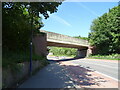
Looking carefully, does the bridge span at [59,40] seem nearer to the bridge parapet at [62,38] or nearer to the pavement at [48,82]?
the bridge parapet at [62,38]

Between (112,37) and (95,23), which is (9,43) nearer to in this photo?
(112,37)

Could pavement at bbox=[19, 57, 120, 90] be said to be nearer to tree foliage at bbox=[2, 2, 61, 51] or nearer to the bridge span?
tree foliage at bbox=[2, 2, 61, 51]

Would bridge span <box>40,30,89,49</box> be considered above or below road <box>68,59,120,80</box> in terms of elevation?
above

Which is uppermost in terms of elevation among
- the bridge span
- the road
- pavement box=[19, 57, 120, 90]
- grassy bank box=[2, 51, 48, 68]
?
the bridge span

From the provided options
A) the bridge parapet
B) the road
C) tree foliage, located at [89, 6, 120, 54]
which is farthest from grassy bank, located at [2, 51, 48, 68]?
tree foliage, located at [89, 6, 120, 54]

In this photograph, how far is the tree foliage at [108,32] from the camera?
3269 cm

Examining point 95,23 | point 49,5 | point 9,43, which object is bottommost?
point 9,43

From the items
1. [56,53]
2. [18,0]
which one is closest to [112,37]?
[18,0]

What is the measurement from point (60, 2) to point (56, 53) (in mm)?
75227

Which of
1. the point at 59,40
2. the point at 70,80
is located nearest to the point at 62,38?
the point at 59,40

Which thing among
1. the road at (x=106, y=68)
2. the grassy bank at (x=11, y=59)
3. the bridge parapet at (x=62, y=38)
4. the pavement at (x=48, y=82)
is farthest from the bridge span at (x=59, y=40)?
the grassy bank at (x=11, y=59)

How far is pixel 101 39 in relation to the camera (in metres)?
35.4

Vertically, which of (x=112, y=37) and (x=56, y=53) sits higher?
(x=112, y=37)

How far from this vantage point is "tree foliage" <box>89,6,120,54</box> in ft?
107
